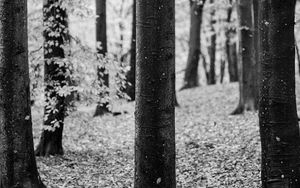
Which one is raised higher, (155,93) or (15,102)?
Answer: (155,93)

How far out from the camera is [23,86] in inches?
246

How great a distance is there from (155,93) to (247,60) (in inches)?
381

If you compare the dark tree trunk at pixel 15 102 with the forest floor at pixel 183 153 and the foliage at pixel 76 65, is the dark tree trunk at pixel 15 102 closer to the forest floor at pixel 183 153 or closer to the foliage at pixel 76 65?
the forest floor at pixel 183 153

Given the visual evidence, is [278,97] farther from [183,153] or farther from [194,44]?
[194,44]

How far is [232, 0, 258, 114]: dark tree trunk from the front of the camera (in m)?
13.9

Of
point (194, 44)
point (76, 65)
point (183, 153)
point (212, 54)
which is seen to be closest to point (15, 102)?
point (76, 65)

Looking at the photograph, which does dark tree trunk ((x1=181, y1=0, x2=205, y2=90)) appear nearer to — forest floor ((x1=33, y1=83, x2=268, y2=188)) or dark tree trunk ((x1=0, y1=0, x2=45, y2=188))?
forest floor ((x1=33, y1=83, x2=268, y2=188))

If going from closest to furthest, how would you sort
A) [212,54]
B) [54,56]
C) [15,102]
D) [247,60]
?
[15,102] < [54,56] < [247,60] < [212,54]

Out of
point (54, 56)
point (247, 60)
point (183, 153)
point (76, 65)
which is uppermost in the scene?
point (247, 60)

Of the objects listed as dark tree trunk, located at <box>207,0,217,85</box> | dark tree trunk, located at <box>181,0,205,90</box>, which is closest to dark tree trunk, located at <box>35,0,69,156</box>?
dark tree trunk, located at <box>181,0,205,90</box>

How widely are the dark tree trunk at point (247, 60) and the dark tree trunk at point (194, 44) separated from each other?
750 cm

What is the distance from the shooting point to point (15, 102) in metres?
6.18

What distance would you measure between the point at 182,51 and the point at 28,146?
32366 mm

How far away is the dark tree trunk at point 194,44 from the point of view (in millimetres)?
22500
